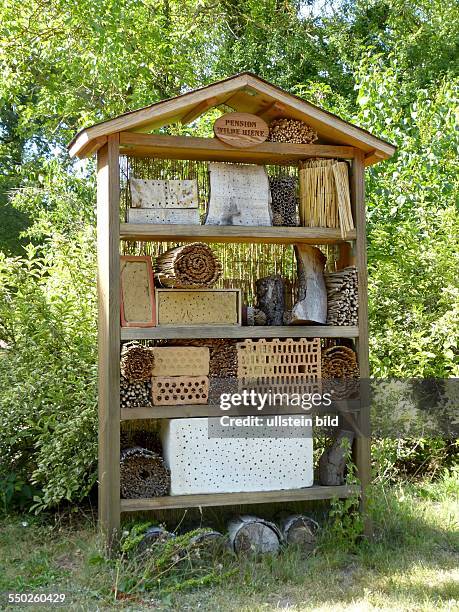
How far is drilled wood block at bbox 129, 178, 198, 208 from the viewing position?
5066mm

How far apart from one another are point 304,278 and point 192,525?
6.35 feet

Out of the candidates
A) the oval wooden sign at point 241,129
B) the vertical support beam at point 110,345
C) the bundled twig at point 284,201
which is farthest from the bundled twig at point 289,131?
the vertical support beam at point 110,345

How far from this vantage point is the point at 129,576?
4.45 m

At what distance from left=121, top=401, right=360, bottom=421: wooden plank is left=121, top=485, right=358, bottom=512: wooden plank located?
50cm

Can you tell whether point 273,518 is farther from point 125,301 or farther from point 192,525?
point 125,301

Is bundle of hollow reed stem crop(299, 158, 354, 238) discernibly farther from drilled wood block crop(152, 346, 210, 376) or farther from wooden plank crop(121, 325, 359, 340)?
drilled wood block crop(152, 346, 210, 376)

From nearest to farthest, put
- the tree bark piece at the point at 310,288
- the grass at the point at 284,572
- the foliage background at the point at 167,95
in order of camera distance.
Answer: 1. the grass at the point at 284,572
2. the tree bark piece at the point at 310,288
3. the foliage background at the point at 167,95

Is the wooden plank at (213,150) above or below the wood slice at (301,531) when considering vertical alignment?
above

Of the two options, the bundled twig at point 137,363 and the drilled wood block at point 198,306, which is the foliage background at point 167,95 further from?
the drilled wood block at point 198,306

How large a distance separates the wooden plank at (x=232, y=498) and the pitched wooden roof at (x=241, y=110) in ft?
7.33

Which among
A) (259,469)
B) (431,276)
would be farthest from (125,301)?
(431,276)

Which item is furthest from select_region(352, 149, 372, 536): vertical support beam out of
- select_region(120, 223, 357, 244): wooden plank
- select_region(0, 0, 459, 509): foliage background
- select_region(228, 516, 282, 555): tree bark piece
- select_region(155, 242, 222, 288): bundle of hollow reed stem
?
select_region(0, 0, 459, 509): foliage background

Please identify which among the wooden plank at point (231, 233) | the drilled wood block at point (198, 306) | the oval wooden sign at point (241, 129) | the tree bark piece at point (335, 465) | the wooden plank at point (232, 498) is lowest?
the wooden plank at point (232, 498)

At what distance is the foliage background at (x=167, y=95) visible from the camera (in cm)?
617
